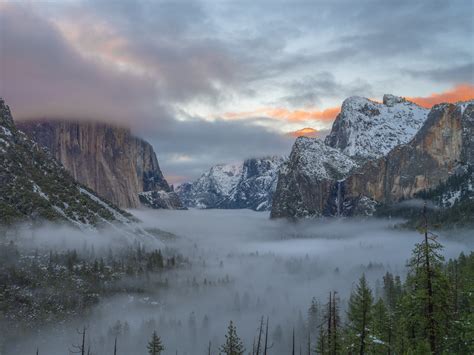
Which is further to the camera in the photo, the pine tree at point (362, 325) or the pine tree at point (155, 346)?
the pine tree at point (155, 346)

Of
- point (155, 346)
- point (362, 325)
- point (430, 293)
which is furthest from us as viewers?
point (155, 346)

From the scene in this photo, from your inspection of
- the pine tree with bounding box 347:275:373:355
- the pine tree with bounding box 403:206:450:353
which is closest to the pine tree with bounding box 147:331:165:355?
the pine tree with bounding box 347:275:373:355

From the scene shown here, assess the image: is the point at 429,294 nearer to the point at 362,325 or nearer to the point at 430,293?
→ the point at 430,293

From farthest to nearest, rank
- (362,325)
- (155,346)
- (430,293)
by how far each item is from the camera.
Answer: (155,346) → (362,325) → (430,293)

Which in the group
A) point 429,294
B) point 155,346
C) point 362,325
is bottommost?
point 155,346

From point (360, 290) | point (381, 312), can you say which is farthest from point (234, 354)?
point (360, 290)

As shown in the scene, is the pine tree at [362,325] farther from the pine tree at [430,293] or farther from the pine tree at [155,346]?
the pine tree at [155,346]

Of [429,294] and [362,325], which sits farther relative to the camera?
[362,325]

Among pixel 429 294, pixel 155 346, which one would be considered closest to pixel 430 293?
pixel 429 294

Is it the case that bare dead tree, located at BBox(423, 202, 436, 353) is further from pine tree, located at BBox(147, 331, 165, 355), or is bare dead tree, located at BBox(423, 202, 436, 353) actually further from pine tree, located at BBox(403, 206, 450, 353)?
pine tree, located at BBox(147, 331, 165, 355)

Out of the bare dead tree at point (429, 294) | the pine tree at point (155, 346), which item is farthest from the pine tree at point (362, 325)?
the pine tree at point (155, 346)

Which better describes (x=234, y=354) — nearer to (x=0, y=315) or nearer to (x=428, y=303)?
(x=428, y=303)

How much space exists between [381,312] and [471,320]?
39001mm

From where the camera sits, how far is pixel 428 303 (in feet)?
149
